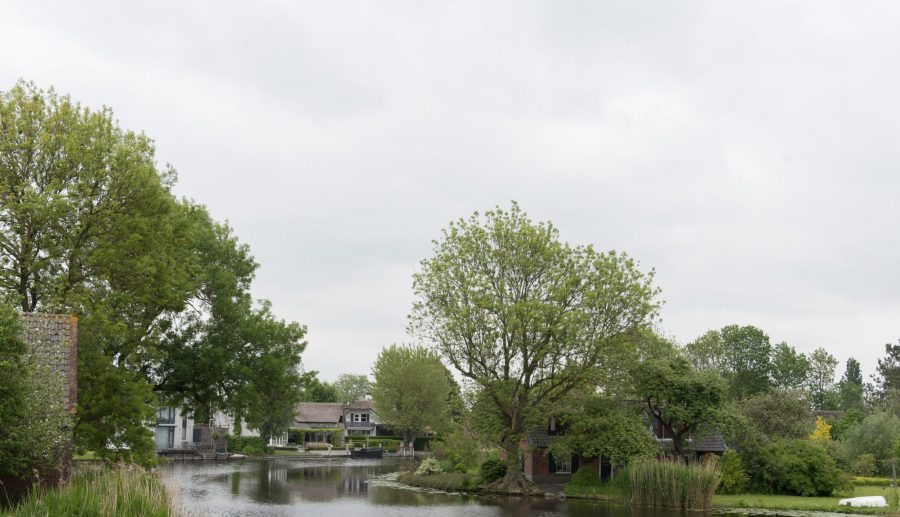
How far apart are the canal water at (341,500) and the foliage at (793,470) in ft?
36.8

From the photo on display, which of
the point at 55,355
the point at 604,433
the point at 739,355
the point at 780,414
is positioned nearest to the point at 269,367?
the point at 55,355

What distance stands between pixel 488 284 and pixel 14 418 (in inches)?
1163

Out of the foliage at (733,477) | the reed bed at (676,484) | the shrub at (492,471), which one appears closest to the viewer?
the reed bed at (676,484)

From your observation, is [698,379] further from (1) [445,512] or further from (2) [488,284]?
(1) [445,512]

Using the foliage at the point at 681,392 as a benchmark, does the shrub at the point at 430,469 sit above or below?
below

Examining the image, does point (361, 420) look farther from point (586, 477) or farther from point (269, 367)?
point (269, 367)

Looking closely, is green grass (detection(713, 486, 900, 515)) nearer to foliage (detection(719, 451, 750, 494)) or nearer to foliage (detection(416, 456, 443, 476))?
foliage (detection(719, 451, 750, 494))

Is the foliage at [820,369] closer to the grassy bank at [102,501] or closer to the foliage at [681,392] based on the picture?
the foliage at [681,392]

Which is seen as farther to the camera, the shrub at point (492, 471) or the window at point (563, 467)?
the window at point (563, 467)

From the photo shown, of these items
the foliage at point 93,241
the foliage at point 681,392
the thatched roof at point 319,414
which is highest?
the foliage at point 93,241

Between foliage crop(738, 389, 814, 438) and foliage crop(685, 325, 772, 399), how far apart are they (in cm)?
4132

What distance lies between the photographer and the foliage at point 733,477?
4394 centimetres

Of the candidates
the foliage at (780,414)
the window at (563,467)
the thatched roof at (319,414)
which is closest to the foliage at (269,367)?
the window at (563,467)

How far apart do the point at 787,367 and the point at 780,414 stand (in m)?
49.0
